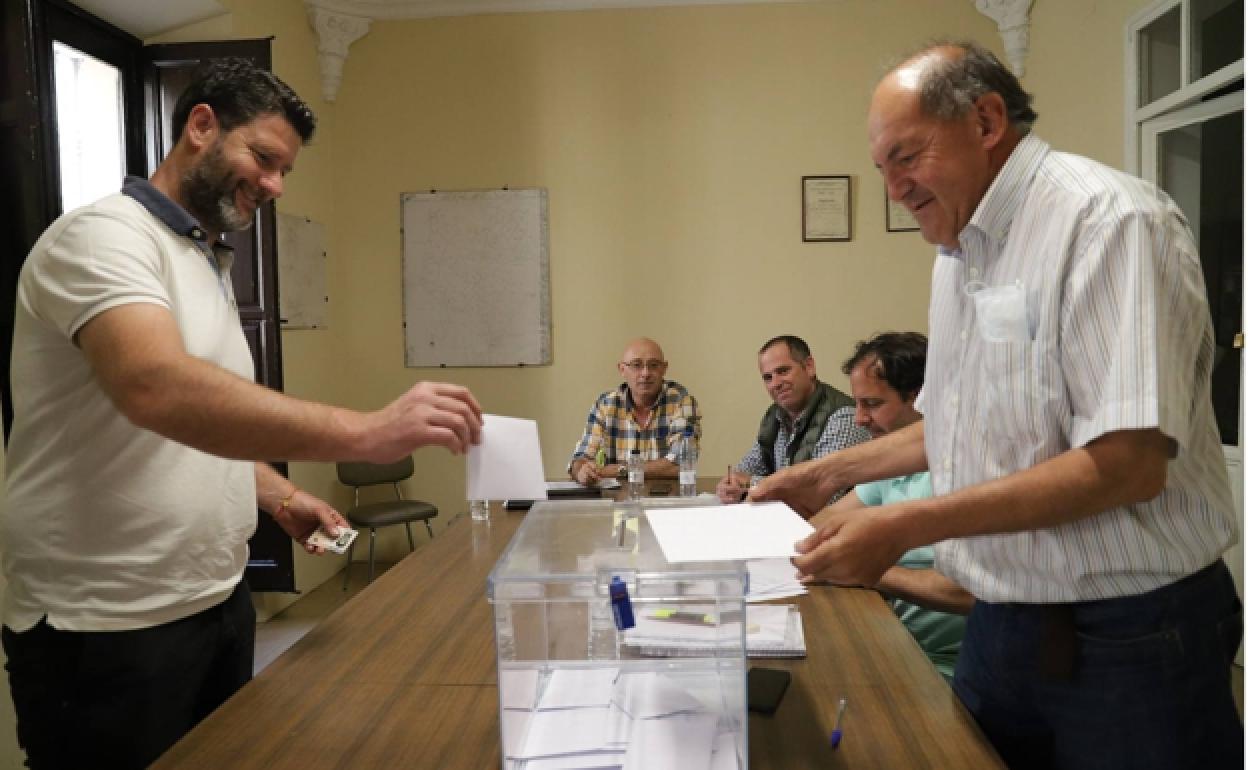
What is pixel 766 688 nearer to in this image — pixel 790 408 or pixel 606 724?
pixel 606 724

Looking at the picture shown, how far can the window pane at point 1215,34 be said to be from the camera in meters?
3.42

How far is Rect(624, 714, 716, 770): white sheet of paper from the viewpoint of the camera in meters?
1.08

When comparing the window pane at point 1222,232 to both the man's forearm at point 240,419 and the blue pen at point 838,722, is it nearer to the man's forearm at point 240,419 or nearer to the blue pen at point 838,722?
the blue pen at point 838,722

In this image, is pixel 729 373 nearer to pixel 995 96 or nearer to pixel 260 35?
pixel 260 35

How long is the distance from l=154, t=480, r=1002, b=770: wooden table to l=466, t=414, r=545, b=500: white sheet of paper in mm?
354

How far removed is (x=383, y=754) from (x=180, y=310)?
2.82 ft

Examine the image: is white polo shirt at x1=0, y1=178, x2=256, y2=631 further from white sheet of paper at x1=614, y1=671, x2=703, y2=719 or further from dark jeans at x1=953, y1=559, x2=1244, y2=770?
dark jeans at x1=953, y1=559, x2=1244, y2=770

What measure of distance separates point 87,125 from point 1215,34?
15.1 ft

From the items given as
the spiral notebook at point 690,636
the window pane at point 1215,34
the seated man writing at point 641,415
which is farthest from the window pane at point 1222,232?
the spiral notebook at point 690,636

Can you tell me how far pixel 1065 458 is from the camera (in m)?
Result: 1.13

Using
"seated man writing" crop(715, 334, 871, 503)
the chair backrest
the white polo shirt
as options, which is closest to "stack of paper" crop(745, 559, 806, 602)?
the white polo shirt

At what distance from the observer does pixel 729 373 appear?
206 inches

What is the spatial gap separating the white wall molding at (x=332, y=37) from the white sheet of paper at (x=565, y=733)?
487cm

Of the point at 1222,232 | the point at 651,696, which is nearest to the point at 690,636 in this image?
the point at 651,696
